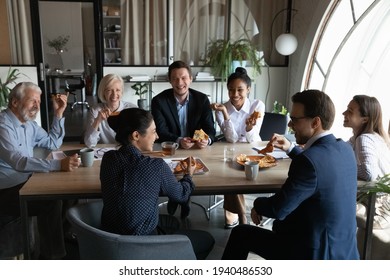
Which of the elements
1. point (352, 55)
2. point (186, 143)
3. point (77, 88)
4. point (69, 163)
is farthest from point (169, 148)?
point (77, 88)

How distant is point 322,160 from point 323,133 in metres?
0.18

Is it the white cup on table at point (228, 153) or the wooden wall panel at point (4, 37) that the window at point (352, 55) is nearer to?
the white cup on table at point (228, 153)

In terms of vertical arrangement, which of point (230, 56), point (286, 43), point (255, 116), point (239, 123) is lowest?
point (239, 123)

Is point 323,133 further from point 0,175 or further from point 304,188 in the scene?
point 0,175

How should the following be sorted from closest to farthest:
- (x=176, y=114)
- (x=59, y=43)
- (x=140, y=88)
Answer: (x=176, y=114) → (x=140, y=88) → (x=59, y=43)

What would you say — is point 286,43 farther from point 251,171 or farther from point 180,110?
point 251,171

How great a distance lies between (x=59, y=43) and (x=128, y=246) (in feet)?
31.8

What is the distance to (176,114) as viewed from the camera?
9.91ft

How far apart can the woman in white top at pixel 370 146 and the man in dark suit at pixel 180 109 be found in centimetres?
104

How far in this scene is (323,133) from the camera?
1.72 m

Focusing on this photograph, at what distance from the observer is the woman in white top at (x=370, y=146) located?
217 centimetres

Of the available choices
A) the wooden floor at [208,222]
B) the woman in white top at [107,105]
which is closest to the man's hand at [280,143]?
the wooden floor at [208,222]
